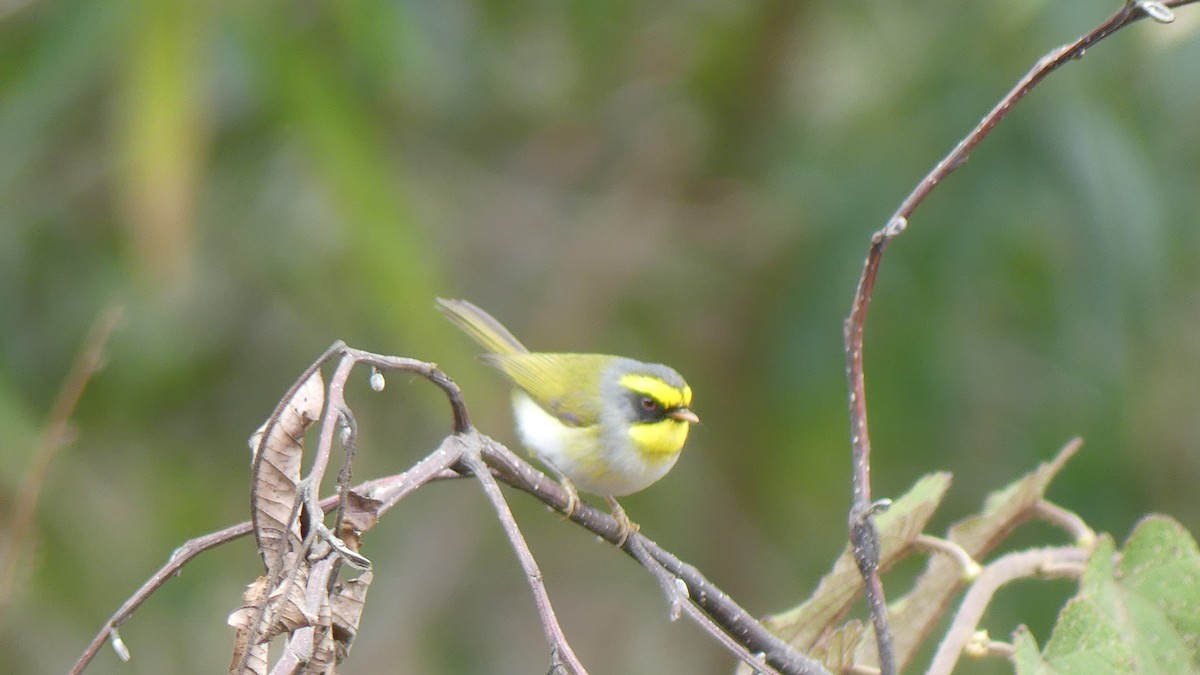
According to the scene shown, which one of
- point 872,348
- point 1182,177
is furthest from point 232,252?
point 1182,177

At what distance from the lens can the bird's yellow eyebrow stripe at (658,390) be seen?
2.79 metres

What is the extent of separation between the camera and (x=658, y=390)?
2787 millimetres

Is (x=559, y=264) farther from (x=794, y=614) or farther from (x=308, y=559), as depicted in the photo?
(x=308, y=559)

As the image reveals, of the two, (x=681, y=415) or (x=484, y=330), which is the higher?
(x=484, y=330)

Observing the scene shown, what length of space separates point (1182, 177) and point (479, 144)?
2659 mm

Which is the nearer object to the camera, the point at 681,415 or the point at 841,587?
the point at 841,587

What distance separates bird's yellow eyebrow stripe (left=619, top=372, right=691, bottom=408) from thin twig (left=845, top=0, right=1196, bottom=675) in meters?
1.56

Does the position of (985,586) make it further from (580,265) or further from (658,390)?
(580,265)

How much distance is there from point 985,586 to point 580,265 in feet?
12.2

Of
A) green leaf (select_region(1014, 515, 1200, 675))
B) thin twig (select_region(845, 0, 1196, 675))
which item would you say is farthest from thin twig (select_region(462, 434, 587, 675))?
green leaf (select_region(1014, 515, 1200, 675))

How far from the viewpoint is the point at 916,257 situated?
4.12m

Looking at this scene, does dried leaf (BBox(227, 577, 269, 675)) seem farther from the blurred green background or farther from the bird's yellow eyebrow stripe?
the blurred green background

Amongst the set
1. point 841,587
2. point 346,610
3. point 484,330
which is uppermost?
point 484,330

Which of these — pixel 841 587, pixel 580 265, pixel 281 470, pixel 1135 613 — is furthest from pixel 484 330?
pixel 580 265
